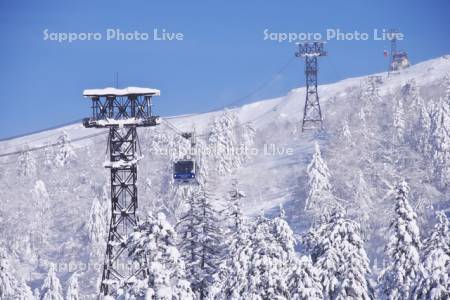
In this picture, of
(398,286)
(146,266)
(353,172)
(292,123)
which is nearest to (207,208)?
(398,286)

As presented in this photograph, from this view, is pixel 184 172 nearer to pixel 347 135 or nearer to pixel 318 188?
pixel 318 188

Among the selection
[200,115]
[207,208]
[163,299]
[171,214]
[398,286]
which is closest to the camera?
[163,299]

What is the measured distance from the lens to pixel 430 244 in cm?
3875

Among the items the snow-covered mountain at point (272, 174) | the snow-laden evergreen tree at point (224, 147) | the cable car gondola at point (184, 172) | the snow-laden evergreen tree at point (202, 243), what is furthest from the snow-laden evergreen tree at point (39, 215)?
the snow-laden evergreen tree at point (202, 243)

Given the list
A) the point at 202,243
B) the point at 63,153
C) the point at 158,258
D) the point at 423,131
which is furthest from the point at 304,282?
Answer: the point at 63,153

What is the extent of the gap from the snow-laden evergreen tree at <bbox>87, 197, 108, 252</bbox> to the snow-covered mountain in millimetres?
241

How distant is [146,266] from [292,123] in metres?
138

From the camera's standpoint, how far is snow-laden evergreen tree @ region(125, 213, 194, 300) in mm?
29516

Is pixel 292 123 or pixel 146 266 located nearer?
pixel 146 266

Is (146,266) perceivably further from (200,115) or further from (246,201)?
(200,115)

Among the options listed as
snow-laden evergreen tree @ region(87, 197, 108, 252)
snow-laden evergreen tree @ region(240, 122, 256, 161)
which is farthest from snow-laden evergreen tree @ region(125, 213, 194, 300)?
snow-laden evergreen tree @ region(240, 122, 256, 161)

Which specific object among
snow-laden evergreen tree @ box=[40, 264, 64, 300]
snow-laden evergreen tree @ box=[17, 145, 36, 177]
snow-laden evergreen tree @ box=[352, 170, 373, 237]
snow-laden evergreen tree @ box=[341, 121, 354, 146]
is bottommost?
snow-laden evergreen tree @ box=[40, 264, 64, 300]

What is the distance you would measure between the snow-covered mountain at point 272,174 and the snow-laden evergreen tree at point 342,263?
38.5m

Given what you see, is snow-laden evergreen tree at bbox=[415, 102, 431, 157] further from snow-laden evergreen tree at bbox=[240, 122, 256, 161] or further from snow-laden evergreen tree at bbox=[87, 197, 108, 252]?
snow-laden evergreen tree at bbox=[87, 197, 108, 252]
